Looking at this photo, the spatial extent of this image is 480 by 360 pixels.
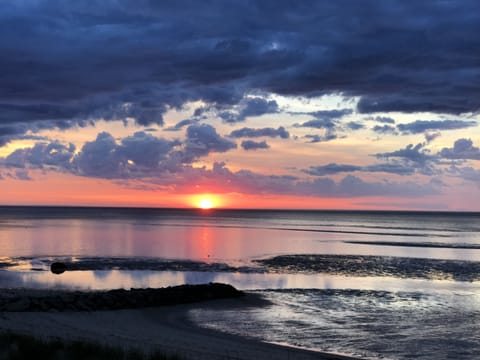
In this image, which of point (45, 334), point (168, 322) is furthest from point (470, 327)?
point (45, 334)

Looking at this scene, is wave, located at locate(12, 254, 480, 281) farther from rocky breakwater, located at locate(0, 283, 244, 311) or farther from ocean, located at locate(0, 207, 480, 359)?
rocky breakwater, located at locate(0, 283, 244, 311)

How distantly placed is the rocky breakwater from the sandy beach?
0.67 meters

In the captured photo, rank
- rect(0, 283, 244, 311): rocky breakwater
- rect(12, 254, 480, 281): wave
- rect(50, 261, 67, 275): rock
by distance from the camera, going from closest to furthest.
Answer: rect(0, 283, 244, 311): rocky breakwater < rect(50, 261, 67, 275): rock < rect(12, 254, 480, 281): wave

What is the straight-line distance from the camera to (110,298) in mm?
27094

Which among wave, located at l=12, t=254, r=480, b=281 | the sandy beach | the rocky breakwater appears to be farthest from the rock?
the sandy beach

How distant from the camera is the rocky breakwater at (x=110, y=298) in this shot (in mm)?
24859

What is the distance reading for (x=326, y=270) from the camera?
1753 inches

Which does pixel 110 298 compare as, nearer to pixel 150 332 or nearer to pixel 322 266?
pixel 150 332

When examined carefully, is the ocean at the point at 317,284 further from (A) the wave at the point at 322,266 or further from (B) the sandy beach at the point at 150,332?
(B) the sandy beach at the point at 150,332

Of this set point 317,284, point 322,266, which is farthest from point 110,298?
point 322,266

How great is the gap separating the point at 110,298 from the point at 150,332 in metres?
6.23

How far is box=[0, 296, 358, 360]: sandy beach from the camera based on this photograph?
17.9 m

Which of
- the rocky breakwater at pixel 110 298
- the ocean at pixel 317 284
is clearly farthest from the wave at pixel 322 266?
the rocky breakwater at pixel 110 298

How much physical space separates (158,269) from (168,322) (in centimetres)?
2085
